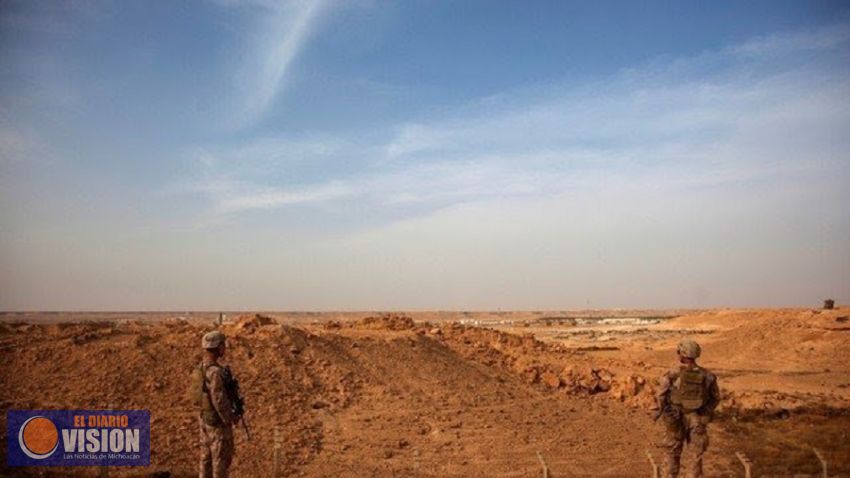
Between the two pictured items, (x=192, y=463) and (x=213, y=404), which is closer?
(x=213, y=404)

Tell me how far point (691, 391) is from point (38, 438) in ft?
35.0

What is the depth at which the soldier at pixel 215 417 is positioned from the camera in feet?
28.2

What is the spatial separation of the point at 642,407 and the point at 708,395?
8790 mm

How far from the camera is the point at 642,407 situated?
→ 1761 centimetres

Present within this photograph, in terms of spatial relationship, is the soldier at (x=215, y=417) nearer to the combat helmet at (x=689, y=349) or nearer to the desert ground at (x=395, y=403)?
the desert ground at (x=395, y=403)

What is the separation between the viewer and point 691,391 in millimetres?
9297

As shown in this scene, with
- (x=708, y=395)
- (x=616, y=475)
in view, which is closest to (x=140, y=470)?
(x=616, y=475)

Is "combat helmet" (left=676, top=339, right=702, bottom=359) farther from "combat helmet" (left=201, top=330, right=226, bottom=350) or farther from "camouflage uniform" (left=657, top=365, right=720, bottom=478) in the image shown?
"combat helmet" (left=201, top=330, right=226, bottom=350)

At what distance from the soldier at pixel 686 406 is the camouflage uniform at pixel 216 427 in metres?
6.18

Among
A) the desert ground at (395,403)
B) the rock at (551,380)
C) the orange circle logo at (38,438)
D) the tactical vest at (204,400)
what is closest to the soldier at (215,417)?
the tactical vest at (204,400)

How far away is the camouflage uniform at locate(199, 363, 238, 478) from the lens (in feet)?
28.2

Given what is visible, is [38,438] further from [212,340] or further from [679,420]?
[679,420]

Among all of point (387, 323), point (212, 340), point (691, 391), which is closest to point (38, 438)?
point (212, 340)

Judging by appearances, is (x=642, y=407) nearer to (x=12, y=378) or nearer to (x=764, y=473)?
(x=764, y=473)
